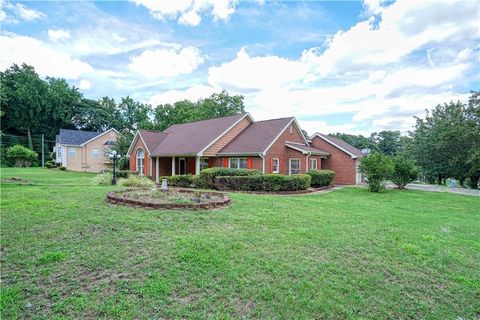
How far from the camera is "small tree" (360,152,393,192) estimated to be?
56.7ft

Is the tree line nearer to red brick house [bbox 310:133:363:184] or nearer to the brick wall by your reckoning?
red brick house [bbox 310:133:363:184]

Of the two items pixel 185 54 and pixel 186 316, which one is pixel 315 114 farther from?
pixel 186 316

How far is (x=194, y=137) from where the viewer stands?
23.1 m

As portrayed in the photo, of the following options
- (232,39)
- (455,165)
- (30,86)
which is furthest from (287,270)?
(30,86)

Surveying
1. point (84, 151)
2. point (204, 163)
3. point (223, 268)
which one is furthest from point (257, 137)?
point (84, 151)

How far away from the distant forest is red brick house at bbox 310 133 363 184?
830 cm

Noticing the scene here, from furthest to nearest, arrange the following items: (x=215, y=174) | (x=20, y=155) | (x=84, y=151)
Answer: (x=20, y=155), (x=84, y=151), (x=215, y=174)

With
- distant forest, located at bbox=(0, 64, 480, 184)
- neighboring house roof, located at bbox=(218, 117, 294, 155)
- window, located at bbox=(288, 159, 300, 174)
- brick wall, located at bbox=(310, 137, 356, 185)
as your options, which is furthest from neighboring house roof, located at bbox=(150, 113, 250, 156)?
distant forest, located at bbox=(0, 64, 480, 184)

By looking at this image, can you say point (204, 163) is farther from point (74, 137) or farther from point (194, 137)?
point (74, 137)

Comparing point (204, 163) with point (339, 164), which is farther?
point (339, 164)

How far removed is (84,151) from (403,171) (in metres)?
36.1

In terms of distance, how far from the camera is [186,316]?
3215 millimetres

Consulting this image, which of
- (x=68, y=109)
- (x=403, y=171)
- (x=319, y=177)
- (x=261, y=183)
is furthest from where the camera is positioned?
(x=68, y=109)

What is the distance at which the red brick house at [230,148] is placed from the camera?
1967 cm
